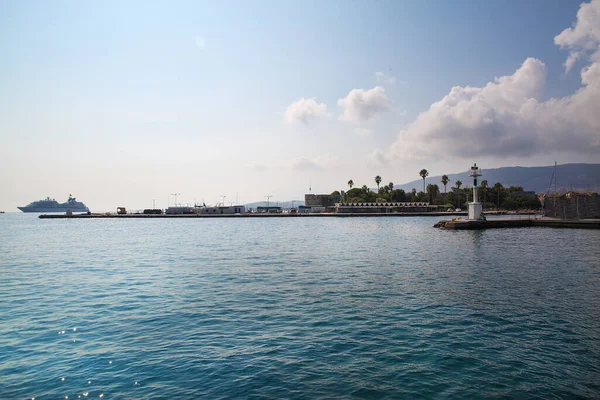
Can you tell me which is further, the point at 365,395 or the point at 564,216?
the point at 564,216

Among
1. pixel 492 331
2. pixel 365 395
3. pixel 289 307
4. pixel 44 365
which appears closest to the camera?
pixel 365 395

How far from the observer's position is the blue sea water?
11.6 m

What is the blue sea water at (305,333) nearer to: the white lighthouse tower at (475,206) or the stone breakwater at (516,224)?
the stone breakwater at (516,224)

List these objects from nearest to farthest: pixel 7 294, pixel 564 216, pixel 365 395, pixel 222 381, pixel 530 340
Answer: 1. pixel 365 395
2. pixel 222 381
3. pixel 530 340
4. pixel 7 294
5. pixel 564 216

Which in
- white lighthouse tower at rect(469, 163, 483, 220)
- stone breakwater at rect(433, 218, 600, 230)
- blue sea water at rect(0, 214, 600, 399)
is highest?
A: white lighthouse tower at rect(469, 163, 483, 220)

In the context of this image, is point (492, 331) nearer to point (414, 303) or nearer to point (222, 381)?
point (414, 303)

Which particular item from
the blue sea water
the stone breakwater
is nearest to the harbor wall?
the stone breakwater

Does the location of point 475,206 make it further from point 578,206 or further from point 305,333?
point 305,333

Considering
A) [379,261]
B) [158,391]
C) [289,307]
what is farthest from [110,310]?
[379,261]

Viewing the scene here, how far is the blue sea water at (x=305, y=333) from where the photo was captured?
11578 mm

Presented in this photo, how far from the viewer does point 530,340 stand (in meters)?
15.2

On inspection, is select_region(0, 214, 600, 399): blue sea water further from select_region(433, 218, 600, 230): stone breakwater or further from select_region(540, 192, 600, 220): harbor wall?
select_region(540, 192, 600, 220): harbor wall

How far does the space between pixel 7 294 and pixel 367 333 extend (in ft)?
82.9

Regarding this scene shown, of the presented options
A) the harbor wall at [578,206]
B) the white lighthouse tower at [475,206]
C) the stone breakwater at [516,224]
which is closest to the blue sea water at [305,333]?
the stone breakwater at [516,224]
